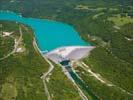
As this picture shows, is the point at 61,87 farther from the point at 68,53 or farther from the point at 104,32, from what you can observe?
the point at 104,32

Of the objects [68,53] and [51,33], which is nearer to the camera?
[68,53]

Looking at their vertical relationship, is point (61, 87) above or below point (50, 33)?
below

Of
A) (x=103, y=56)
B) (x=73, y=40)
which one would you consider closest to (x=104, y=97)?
(x=103, y=56)

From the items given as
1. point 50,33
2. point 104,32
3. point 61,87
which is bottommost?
point 61,87

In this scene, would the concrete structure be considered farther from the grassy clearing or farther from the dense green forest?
the grassy clearing

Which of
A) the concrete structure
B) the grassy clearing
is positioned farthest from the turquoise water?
the grassy clearing

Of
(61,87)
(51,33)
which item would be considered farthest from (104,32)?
(61,87)

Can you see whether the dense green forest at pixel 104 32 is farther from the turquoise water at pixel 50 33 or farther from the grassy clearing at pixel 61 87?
the grassy clearing at pixel 61 87

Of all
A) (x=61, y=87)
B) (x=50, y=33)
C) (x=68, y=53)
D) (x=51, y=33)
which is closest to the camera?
(x=61, y=87)
